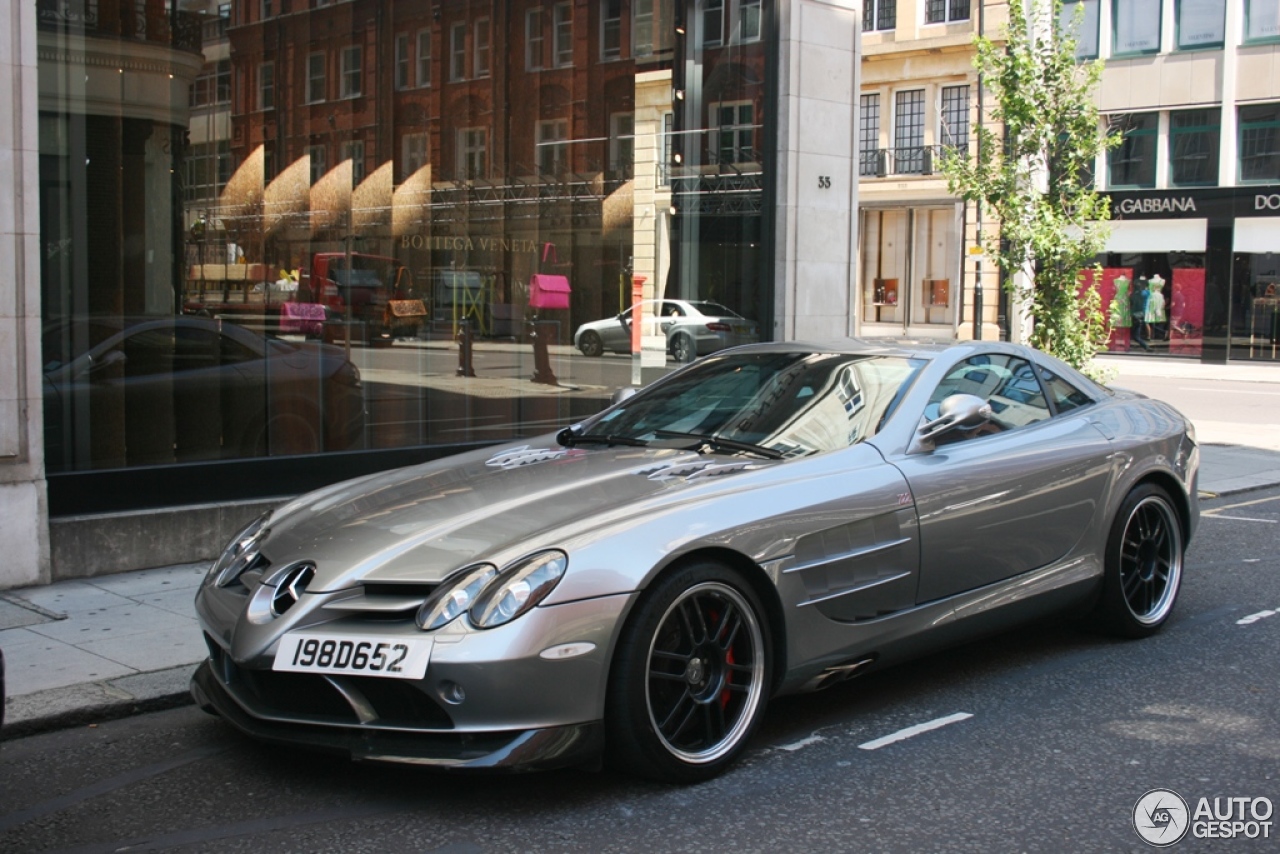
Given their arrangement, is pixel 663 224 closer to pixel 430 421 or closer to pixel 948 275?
pixel 430 421

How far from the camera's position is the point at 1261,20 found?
3212 cm

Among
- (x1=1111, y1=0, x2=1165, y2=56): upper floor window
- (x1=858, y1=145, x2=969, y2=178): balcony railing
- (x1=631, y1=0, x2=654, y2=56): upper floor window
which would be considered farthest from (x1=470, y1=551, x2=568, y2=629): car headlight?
(x1=858, y1=145, x2=969, y2=178): balcony railing

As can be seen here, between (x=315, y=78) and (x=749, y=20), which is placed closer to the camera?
(x=315, y=78)

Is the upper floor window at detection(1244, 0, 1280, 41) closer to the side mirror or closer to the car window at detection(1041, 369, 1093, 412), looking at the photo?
the car window at detection(1041, 369, 1093, 412)

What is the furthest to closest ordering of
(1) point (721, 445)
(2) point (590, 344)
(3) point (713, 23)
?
(3) point (713, 23)
(2) point (590, 344)
(1) point (721, 445)

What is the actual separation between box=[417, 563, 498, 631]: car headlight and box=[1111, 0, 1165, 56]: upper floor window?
34.8 metres

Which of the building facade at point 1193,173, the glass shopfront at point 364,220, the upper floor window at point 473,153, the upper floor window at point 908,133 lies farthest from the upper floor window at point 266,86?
the upper floor window at point 908,133

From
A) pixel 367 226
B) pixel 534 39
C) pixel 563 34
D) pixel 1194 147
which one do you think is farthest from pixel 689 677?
pixel 1194 147

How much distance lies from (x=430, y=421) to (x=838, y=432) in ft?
18.4

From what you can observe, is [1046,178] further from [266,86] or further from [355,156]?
[266,86]

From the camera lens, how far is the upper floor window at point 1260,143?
31797 millimetres

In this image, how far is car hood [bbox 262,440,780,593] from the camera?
4.11 m

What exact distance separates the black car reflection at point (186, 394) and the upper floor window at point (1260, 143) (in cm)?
2901

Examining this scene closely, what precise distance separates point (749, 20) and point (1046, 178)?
3.32 metres
